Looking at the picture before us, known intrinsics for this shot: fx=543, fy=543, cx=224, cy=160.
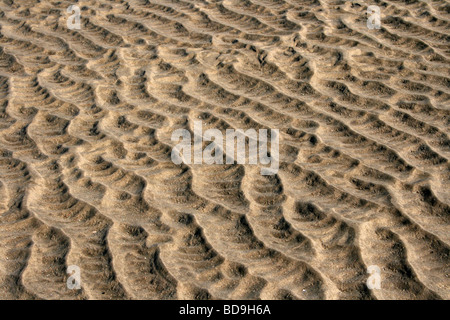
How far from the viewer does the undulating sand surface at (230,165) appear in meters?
2.46

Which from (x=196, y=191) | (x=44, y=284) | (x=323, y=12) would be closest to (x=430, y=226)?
(x=196, y=191)

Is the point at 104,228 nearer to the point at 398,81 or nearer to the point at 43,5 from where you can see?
the point at 398,81

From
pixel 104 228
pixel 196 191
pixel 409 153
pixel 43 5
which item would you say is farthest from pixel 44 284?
pixel 43 5

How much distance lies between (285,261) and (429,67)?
208 centimetres

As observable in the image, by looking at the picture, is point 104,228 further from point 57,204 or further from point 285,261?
point 285,261

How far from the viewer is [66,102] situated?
12.4 ft

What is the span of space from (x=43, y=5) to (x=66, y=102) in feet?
6.81

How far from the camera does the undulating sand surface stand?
246 cm

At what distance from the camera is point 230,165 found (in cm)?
311

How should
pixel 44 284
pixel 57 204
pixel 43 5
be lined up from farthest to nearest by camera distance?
pixel 43 5, pixel 57 204, pixel 44 284

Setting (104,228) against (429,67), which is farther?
(429,67)

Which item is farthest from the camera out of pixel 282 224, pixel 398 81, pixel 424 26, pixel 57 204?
pixel 424 26

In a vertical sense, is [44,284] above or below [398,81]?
below

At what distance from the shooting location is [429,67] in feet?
12.5
